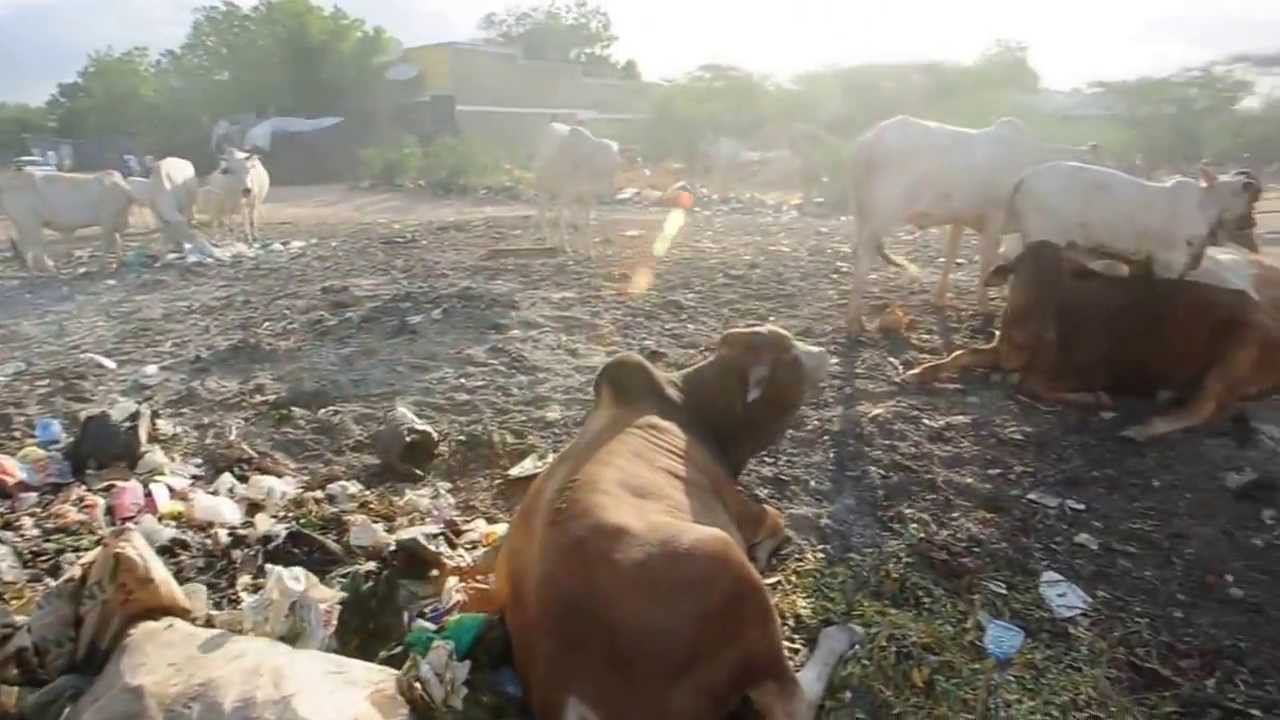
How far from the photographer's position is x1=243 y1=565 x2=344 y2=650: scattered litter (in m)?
3.20

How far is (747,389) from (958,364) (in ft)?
6.67

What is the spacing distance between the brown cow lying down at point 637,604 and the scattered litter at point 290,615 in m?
0.57

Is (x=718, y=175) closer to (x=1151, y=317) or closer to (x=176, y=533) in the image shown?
(x=1151, y=317)

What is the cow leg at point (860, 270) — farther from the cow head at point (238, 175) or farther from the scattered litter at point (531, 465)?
the cow head at point (238, 175)

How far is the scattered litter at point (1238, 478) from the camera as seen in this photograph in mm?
4477

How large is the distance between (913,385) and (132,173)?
21.5 m

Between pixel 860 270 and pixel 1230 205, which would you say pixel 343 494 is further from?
pixel 1230 205

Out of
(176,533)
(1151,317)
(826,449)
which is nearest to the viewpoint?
(176,533)

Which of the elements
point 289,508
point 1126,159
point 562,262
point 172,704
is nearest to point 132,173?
point 562,262

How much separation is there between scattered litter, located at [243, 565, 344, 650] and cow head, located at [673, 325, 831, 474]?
1.47 m

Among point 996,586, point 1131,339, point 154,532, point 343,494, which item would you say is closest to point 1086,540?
point 996,586

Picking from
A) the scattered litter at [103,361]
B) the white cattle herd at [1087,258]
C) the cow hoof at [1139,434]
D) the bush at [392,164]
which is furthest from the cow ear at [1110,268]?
the bush at [392,164]

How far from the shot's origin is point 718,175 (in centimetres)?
2144

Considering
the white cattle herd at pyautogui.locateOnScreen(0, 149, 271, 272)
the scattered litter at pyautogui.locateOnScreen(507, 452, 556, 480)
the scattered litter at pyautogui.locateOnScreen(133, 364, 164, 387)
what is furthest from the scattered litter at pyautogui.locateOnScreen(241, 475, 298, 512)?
the white cattle herd at pyautogui.locateOnScreen(0, 149, 271, 272)
